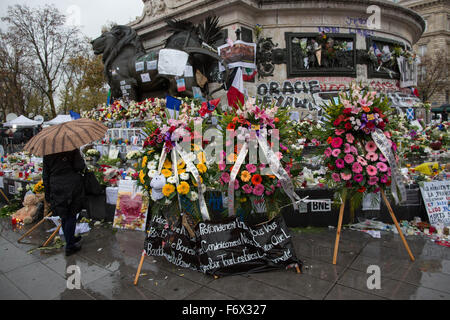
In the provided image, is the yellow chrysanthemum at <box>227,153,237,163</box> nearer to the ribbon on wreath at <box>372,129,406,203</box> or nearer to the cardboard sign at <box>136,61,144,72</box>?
the ribbon on wreath at <box>372,129,406,203</box>

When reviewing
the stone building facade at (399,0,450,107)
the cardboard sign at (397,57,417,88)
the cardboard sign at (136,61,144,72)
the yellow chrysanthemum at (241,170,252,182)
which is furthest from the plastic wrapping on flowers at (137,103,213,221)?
the stone building facade at (399,0,450,107)

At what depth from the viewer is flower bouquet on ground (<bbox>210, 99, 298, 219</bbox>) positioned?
3625mm

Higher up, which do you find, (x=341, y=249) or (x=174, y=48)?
(x=174, y=48)

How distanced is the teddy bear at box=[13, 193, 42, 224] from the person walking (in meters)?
2.26

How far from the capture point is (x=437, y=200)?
200 inches

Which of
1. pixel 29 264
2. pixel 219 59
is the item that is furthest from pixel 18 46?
pixel 29 264

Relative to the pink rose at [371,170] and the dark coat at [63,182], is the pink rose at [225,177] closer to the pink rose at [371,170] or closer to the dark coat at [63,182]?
the pink rose at [371,170]

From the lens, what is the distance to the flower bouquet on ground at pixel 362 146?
3.76m

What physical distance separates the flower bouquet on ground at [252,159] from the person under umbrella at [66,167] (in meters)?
2.08

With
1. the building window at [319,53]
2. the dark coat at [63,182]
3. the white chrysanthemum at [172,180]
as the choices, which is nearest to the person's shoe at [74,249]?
the dark coat at [63,182]

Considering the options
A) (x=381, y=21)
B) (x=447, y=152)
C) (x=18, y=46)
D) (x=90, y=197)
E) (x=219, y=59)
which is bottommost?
(x=90, y=197)

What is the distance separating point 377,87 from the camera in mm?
11867

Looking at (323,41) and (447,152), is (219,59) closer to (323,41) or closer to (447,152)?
(323,41)
